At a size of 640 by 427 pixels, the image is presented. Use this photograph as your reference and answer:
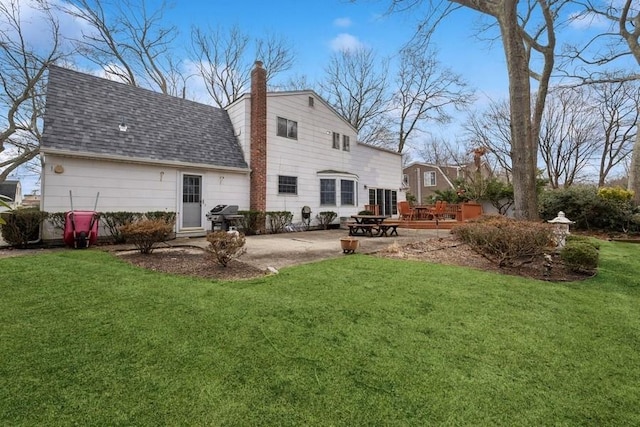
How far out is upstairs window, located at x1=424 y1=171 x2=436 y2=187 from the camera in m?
32.9

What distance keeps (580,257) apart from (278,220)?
9.64 metres

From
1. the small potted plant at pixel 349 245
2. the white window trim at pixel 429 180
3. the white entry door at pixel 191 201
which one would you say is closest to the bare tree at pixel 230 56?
the white entry door at pixel 191 201

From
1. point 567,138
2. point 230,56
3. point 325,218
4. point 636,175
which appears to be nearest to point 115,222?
point 325,218

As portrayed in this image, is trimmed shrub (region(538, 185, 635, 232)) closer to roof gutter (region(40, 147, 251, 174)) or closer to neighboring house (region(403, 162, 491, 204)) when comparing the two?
roof gutter (region(40, 147, 251, 174))

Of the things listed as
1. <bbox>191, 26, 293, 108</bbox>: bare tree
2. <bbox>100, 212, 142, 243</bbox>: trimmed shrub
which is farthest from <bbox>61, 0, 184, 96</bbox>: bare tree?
→ <bbox>100, 212, 142, 243</bbox>: trimmed shrub

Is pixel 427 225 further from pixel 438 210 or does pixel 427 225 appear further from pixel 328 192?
pixel 328 192

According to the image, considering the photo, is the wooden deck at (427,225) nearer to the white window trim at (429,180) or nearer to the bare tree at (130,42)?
the bare tree at (130,42)

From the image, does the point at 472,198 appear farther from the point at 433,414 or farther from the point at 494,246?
the point at 433,414

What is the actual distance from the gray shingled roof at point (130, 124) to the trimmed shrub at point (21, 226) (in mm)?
1946

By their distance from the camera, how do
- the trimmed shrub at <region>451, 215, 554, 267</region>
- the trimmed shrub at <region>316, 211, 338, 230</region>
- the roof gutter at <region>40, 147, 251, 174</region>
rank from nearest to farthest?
the trimmed shrub at <region>451, 215, 554, 267</region> < the roof gutter at <region>40, 147, 251, 174</region> < the trimmed shrub at <region>316, 211, 338, 230</region>

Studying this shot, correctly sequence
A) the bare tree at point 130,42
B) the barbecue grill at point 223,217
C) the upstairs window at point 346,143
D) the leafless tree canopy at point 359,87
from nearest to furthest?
the barbecue grill at point 223,217, the upstairs window at point 346,143, the bare tree at point 130,42, the leafless tree canopy at point 359,87

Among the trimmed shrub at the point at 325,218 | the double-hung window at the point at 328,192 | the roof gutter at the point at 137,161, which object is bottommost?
the trimmed shrub at the point at 325,218

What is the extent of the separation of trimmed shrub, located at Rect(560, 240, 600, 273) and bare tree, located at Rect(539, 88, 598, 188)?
989 inches

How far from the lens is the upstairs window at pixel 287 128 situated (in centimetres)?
1315
